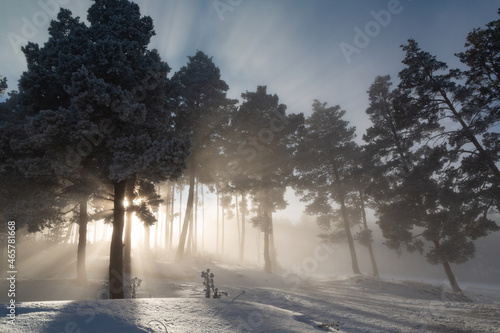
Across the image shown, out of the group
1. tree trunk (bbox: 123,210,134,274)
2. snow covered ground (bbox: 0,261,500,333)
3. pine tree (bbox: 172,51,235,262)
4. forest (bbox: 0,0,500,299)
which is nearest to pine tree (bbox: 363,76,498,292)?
forest (bbox: 0,0,500,299)

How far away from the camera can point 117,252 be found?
8.67 metres

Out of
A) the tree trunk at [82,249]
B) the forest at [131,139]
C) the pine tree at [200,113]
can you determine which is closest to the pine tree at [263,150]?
the pine tree at [200,113]

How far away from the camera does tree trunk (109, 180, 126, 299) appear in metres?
8.03

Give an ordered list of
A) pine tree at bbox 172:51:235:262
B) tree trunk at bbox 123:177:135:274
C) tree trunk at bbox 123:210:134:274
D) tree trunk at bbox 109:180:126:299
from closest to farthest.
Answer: tree trunk at bbox 109:180:126:299 < tree trunk at bbox 123:177:135:274 < tree trunk at bbox 123:210:134:274 < pine tree at bbox 172:51:235:262

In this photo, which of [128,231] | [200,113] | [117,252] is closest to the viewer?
[117,252]

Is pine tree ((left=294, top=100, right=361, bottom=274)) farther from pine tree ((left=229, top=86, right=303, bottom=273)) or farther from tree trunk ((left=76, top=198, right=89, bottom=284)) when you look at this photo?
tree trunk ((left=76, top=198, right=89, bottom=284))

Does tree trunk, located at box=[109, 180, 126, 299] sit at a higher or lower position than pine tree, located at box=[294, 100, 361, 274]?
lower

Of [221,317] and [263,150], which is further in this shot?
[263,150]

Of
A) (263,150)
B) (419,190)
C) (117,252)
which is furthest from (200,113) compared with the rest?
(419,190)

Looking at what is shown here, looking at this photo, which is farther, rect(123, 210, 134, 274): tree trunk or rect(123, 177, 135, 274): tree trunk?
rect(123, 210, 134, 274): tree trunk

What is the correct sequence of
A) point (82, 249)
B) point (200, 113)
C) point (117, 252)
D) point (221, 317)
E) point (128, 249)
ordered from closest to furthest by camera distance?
point (221, 317), point (117, 252), point (82, 249), point (128, 249), point (200, 113)

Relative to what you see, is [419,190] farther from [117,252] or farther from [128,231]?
[128,231]

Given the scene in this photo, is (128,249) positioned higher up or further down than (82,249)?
further down

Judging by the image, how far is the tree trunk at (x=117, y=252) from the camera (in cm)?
803
